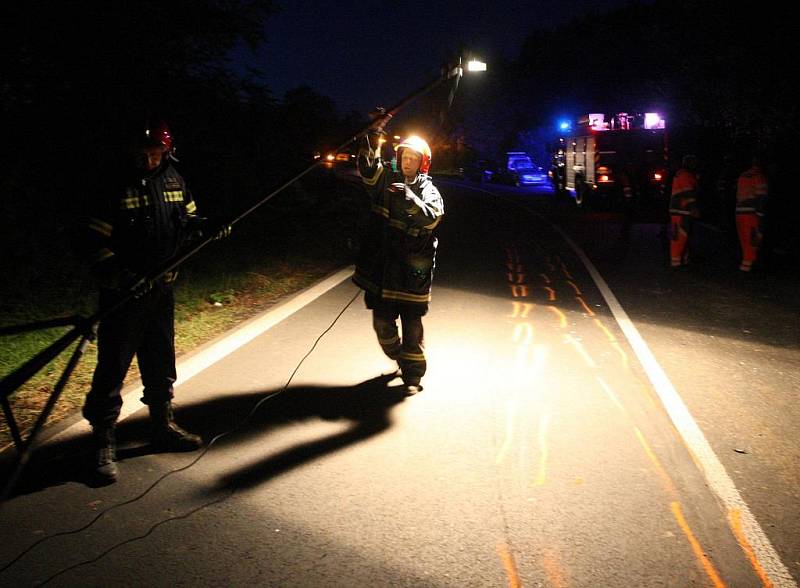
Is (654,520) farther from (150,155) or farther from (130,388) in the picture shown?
(130,388)

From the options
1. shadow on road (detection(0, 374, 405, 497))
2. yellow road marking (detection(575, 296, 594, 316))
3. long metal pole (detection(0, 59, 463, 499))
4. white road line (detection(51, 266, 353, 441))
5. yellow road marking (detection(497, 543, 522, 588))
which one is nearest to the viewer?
long metal pole (detection(0, 59, 463, 499))

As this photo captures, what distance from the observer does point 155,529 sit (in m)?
3.54

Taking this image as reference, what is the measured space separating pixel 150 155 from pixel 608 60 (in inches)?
1822

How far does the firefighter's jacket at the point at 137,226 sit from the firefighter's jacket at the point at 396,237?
151 centimetres

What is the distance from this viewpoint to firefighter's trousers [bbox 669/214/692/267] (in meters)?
11.5

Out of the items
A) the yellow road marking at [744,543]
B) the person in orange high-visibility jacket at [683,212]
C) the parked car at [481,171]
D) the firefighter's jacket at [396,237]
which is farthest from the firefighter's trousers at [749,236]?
the parked car at [481,171]

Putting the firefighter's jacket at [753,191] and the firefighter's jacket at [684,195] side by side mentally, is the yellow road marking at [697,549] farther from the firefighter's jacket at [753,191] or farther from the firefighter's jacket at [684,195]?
the firefighter's jacket at [684,195]

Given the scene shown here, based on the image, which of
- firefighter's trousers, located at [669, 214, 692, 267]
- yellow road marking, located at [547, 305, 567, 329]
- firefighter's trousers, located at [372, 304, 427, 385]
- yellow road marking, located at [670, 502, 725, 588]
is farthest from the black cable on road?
firefighter's trousers, located at [669, 214, 692, 267]

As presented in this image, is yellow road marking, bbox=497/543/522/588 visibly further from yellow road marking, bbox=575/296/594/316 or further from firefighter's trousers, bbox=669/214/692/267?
firefighter's trousers, bbox=669/214/692/267

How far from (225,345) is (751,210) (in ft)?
28.3

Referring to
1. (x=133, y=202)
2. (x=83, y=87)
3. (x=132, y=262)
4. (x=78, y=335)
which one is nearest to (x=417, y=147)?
(x=133, y=202)

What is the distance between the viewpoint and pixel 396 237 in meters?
5.39

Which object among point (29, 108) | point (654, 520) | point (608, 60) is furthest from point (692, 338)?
point (608, 60)

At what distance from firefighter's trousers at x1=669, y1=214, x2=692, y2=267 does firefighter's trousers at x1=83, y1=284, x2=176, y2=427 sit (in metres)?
9.44
